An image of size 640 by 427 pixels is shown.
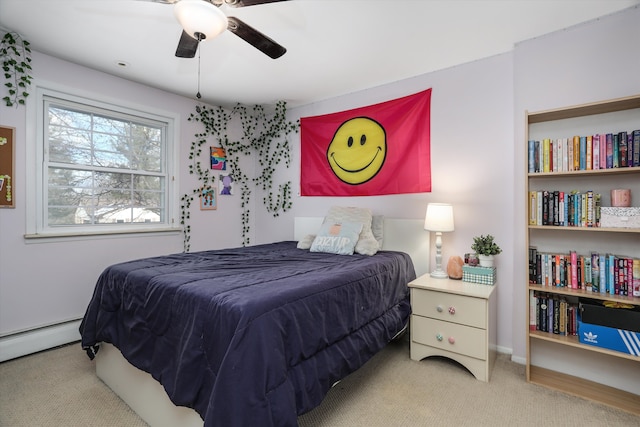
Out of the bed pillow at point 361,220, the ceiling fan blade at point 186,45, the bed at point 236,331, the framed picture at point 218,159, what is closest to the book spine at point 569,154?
the bed at point 236,331

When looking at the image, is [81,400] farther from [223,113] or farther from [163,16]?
[223,113]

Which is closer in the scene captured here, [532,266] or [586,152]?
[586,152]

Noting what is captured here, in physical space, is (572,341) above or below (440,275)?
below

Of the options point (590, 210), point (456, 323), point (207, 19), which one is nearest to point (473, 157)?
point (590, 210)

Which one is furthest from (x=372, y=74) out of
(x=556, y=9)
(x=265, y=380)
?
(x=265, y=380)

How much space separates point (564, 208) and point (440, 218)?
774mm

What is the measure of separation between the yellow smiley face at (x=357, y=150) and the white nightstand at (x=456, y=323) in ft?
4.39

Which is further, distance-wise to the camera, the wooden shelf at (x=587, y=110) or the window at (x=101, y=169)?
the window at (x=101, y=169)

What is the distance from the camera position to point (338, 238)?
2771mm

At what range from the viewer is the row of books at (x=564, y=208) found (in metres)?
1.90

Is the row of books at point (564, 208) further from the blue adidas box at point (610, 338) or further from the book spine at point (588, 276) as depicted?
the blue adidas box at point (610, 338)

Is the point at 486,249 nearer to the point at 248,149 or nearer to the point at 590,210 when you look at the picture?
the point at 590,210

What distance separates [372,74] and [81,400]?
10.8ft

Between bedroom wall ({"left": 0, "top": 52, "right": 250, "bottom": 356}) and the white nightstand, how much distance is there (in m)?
2.69
